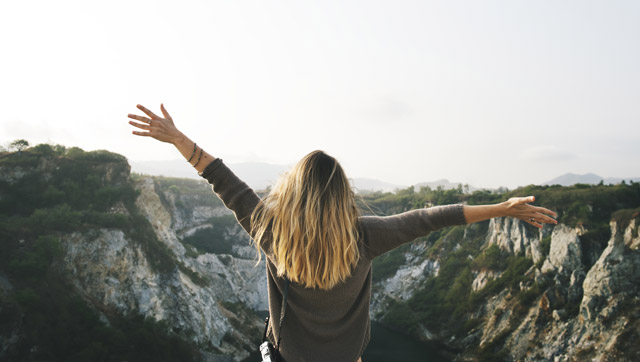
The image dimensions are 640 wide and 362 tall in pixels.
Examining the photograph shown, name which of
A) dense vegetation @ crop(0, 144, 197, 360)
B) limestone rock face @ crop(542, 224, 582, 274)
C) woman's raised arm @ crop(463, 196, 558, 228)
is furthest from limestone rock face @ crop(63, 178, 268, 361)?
woman's raised arm @ crop(463, 196, 558, 228)

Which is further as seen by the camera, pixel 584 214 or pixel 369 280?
pixel 584 214

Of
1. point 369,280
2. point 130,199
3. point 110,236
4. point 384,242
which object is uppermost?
point 384,242

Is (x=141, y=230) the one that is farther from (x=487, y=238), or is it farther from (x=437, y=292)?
(x=487, y=238)

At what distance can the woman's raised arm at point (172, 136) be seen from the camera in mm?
2264

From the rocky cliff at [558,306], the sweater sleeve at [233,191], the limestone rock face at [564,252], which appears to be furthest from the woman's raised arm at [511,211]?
the limestone rock face at [564,252]

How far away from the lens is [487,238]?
184 ft

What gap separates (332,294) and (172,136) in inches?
51.9

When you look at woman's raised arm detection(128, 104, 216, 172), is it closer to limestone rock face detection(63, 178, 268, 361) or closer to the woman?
the woman

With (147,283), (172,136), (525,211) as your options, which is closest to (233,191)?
(172,136)

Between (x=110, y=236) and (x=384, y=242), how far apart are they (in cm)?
3622

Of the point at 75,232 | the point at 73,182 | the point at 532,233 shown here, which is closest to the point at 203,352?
the point at 75,232

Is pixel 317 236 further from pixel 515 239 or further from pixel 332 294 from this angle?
pixel 515 239

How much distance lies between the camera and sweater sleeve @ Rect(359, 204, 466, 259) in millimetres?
2000

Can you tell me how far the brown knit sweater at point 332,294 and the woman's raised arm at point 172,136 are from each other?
8 cm
